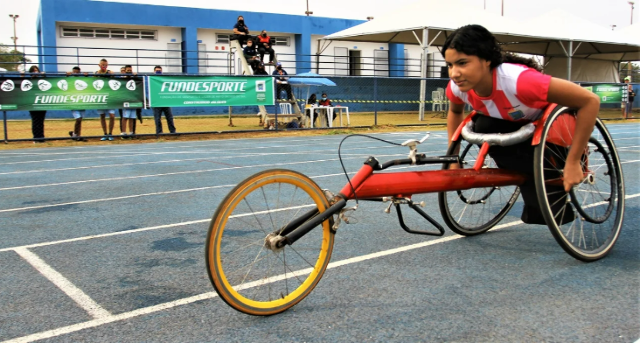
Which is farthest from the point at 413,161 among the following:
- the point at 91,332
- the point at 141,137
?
the point at 141,137

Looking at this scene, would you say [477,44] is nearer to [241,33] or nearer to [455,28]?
[241,33]

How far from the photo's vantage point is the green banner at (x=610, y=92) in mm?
22672

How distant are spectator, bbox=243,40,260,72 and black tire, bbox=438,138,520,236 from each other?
15.0 meters

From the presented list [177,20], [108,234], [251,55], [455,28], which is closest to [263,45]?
[251,55]

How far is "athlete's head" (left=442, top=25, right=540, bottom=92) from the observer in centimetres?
348

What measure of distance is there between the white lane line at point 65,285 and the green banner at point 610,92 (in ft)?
74.4

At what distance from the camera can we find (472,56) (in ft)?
11.5

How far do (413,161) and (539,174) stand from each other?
2.73 ft

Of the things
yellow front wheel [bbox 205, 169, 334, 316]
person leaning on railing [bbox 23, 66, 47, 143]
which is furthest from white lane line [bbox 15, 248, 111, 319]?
person leaning on railing [bbox 23, 66, 47, 143]

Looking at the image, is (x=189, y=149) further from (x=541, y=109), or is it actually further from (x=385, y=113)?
(x=385, y=113)

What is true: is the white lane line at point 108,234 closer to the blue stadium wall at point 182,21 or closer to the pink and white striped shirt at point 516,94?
the pink and white striped shirt at point 516,94

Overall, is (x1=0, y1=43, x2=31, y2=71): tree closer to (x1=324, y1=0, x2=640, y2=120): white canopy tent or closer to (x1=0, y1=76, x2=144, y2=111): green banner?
(x1=0, y1=76, x2=144, y2=111): green banner

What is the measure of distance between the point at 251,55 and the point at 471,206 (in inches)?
618

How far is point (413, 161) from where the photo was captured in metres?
3.37
